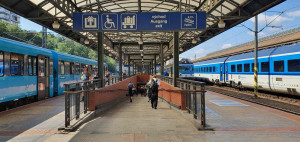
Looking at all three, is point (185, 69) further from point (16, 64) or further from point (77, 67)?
point (16, 64)

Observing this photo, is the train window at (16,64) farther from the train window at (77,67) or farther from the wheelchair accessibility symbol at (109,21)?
the train window at (77,67)

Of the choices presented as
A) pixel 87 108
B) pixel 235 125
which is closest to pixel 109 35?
pixel 87 108

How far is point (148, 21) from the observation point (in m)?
11.2

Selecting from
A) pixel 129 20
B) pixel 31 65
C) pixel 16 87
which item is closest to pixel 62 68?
pixel 31 65

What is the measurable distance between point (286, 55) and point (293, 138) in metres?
9.67

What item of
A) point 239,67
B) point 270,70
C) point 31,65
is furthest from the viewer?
point 239,67

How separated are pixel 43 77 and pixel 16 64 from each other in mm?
3027

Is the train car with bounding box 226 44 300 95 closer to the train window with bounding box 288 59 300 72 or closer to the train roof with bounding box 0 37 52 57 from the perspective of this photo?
the train window with bounding box 288 59 300 72

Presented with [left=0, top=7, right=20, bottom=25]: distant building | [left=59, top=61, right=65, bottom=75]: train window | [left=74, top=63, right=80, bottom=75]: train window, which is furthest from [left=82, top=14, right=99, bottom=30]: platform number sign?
[left=0, top=7, right=20, bottom=25]: distant building

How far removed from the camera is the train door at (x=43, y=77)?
13.2 metres

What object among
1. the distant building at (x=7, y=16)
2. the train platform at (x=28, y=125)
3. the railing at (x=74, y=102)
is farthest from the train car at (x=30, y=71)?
the distant building at (x=7, y=16)

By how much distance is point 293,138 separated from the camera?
578cm

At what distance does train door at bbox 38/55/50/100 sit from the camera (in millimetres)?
13172

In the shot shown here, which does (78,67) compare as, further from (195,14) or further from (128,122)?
(128,122)
